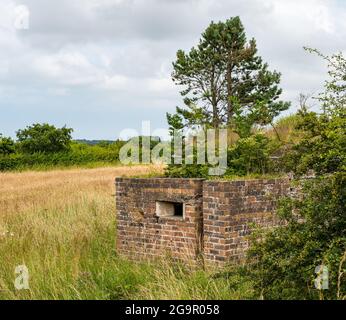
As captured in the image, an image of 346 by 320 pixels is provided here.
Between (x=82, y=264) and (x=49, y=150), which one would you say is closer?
(x=82, y=264)

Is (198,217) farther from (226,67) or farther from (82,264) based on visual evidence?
(226,67)

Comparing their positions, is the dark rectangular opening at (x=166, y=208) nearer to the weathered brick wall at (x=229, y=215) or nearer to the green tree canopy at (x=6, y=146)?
the weathered brick wall at (x=229, y=215)

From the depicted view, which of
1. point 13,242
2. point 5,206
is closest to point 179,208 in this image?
point 13,242

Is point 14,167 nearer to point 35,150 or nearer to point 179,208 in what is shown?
point 35,150

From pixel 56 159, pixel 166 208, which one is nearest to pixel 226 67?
pixel 56 159

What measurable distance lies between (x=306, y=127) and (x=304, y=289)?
5.81ft

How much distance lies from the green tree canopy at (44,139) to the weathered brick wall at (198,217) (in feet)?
101

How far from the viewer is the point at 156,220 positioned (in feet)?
27.1

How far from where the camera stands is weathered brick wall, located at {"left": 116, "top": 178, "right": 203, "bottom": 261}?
773cm

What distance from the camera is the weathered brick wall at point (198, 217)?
24.1 ft

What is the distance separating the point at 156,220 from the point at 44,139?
105 feet

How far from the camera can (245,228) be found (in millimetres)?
7516

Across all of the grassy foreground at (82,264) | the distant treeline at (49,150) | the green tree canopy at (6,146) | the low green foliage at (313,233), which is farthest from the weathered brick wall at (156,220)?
the green tree canopy at (6,146)
